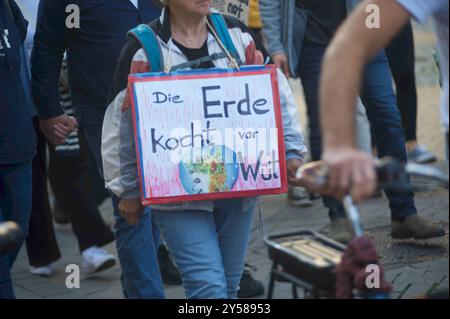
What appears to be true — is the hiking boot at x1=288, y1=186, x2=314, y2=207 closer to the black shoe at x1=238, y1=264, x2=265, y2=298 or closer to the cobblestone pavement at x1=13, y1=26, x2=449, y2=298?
the cobblestone pavement at x1=13, y1=26, x2=449, y2=298

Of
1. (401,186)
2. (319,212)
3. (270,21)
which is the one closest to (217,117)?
(401,186)

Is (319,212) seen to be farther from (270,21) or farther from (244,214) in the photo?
(244,214)

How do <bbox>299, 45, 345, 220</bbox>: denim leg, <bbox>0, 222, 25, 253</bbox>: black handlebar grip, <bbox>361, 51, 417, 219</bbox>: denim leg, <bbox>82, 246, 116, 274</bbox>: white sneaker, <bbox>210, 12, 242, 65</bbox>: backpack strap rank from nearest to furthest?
1. <bbox>0, 222, 25, 253</bbox>: black handlebar grip
2. <bbox>210, 12, 242, 65</bbox>: backpack strap
3. <bbox>361, 51, 417, 219</bbox>: denim leg
4. <bbox>82, 246, 116, 274</bbox>: white sneaker
5. <bbox>299, 45, 345, 220</bbox>: denim leg

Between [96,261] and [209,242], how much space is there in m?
2.40

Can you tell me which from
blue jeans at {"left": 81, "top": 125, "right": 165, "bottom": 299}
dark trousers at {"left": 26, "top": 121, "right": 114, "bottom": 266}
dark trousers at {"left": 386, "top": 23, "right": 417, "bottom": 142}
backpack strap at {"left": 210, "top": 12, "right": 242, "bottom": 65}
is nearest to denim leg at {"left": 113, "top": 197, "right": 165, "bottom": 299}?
blue jeans at {"left": 81, "top": 125, "right": 165, "bottom": 299}

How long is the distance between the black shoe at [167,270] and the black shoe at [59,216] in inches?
63.8

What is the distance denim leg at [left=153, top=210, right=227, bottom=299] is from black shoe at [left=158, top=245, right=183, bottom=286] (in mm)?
2021

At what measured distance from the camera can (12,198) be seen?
520 centimetres

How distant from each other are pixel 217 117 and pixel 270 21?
8.11 ft

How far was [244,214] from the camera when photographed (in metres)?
4.53

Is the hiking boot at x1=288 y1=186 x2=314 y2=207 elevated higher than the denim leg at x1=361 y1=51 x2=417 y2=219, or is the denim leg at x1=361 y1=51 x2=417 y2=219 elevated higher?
the denim leg at x1=361 y1=51 x2=417 y2=219

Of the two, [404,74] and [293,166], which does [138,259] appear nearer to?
[293,166]

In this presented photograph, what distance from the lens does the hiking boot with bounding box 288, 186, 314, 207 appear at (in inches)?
311

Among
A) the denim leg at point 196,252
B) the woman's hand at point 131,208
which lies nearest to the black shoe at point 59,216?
the woman's hand at point 131,208
